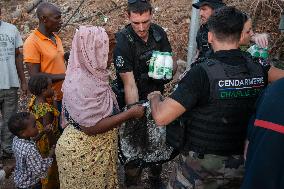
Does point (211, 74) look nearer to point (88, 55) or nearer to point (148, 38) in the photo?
point (88, 55)

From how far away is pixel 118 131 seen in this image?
328cm

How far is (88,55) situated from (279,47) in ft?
14.2

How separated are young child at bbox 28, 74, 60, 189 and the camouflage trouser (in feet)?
4.80

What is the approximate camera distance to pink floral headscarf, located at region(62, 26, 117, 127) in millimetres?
2615

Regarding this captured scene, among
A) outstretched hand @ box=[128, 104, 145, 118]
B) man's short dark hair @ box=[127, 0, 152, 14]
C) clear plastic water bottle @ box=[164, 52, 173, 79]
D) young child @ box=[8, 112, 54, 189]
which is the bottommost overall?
young child @ box=[8, 112, 54, 189]

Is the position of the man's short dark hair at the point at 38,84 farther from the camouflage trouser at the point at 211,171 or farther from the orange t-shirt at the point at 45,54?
the camouflage trouser at the point at 211,171

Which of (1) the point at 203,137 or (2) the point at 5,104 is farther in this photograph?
(2) the point at 5,104

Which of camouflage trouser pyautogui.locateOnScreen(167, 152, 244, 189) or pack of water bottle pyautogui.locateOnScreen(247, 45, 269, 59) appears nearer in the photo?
camouflage trouser pyautogui.locateOnScreen(167, 152, 244, 189)

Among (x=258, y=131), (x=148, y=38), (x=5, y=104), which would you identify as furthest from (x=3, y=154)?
(x=258, y=131)

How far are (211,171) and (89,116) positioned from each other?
96 centimetres

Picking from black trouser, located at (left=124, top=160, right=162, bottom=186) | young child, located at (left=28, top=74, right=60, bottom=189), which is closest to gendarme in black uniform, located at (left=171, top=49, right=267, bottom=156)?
black trouser, located at (left=124, top=160, right=162, bottom=186)

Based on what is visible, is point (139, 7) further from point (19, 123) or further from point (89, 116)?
point (19, 123)

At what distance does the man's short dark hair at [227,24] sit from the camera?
2.43 metres

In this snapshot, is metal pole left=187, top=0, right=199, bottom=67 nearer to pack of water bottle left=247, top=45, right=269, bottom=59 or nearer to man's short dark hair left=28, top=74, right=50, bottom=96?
pack of water bottle left=247, top=45, right=269, bottom=59
